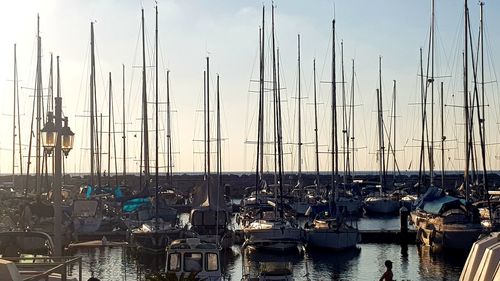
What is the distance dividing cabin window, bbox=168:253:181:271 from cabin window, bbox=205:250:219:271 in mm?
1042

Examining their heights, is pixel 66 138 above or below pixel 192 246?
above

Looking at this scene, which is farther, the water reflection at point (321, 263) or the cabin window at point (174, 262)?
the water reflection at point (321, 263)

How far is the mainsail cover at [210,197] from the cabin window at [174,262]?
794 inches

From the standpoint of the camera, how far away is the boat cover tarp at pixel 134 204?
53.4 m

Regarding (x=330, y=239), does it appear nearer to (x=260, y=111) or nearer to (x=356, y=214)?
(x=260, y=111)

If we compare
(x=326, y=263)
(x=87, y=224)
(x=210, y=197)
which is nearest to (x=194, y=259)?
(x=326, y=263)

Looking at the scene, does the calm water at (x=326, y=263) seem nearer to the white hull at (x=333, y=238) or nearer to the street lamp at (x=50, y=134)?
the white hull at (x=333, y=238)

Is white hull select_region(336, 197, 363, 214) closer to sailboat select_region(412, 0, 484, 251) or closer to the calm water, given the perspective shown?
sailboat select_region(412, 0, 484, 251)

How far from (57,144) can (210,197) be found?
1252 inches

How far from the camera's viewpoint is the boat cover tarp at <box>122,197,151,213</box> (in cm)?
5341

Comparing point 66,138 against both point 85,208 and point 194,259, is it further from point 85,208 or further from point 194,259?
point 85,208

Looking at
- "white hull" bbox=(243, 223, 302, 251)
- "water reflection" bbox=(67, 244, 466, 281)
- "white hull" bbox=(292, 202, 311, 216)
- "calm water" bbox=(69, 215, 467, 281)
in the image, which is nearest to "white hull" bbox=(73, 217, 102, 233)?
"calm water" bbox=(69, 215, 467, 281)

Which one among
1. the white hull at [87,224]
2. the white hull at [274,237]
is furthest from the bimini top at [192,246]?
the white hull at [87,224]

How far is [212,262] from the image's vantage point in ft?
88.0
